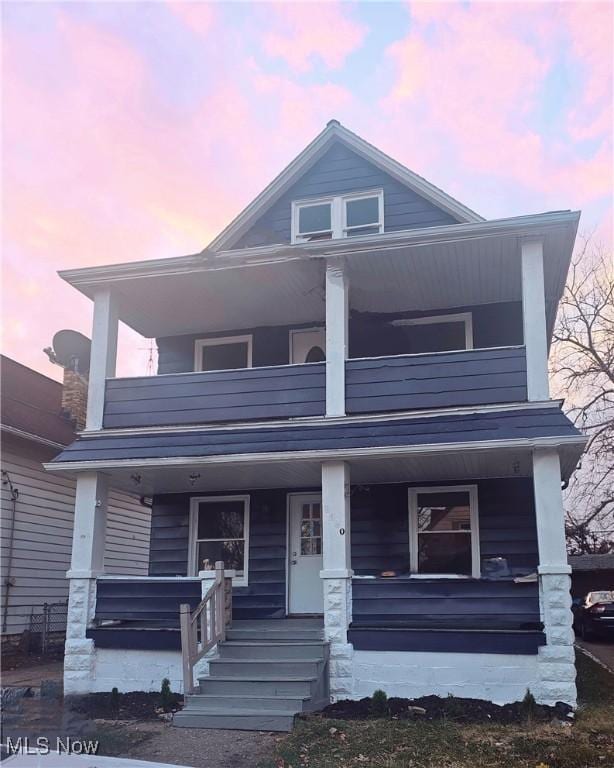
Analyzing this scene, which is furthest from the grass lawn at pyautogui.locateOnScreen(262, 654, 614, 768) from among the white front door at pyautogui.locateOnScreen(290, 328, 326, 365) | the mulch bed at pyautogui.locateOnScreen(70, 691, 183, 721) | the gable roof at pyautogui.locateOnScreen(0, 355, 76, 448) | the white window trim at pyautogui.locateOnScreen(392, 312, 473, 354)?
the gable roof at pyautogui.locateOnScreen(0, 355, 76, 448)

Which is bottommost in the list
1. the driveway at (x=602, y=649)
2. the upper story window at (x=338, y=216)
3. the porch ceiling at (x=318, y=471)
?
the driveway at (x=602, y=649)

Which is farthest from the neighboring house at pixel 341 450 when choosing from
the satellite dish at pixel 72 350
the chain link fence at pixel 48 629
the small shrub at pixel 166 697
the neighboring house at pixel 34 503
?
the satellite dish at pixel 72 350

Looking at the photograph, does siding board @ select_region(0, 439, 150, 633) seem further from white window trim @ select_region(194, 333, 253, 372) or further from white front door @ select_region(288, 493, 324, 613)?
white front door @ select_region(288, 493, 324, 613)

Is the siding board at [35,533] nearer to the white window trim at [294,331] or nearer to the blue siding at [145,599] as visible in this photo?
the blue siding at [145,599]

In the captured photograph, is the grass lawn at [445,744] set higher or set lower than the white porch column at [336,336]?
lower

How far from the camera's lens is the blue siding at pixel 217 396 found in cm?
1184

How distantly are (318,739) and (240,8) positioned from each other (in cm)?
965

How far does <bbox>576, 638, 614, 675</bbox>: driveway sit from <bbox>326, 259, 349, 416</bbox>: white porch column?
665 centimetres

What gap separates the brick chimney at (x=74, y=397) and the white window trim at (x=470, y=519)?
864 cm

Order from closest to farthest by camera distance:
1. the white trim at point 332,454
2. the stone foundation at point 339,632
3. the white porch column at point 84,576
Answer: the white trim at point 332,454
the stone foundation at point 339,632
the white porch column at point 84,576

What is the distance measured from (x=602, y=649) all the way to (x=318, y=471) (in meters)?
9.25

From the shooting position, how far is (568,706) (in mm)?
9492

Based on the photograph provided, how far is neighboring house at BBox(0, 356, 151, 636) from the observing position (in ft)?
48.2

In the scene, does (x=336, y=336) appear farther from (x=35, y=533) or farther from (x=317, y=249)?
(x=35, y=533)
